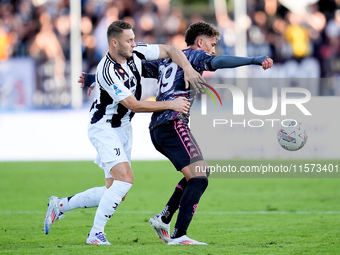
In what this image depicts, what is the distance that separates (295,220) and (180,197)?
Answer: 2.01m

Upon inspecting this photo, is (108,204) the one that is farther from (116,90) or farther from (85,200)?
(116,90)

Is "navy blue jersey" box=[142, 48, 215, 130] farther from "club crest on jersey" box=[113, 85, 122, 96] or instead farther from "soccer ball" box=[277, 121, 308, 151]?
"soccer ball" box=[277, 121, 308, 151]

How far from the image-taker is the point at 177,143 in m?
6.96

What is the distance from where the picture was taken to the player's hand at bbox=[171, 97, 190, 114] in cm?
689

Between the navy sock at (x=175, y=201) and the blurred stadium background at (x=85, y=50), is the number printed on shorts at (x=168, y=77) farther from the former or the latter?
the blurred stadium background at (x=85, y=50)

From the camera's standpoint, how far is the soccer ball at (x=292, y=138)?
7656 millimetres

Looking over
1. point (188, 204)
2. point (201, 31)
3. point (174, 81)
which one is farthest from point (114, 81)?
point (188, 204)

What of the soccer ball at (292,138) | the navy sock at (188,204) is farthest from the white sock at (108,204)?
the soccer ball at (292,138)

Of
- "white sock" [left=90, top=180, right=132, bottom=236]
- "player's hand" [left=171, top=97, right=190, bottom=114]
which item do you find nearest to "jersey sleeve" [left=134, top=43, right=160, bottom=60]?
"player's hand" [left=171, top=97, right=190, bottom=114]

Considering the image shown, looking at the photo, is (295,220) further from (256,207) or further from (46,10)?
(46,10)

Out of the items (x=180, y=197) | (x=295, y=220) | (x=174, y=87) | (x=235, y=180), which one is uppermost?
(x=174, y=87)

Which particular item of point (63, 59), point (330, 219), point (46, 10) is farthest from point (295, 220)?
point (46, 10)

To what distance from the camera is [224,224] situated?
8516 millimetres

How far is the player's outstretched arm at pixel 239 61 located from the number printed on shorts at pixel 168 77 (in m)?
0.55
